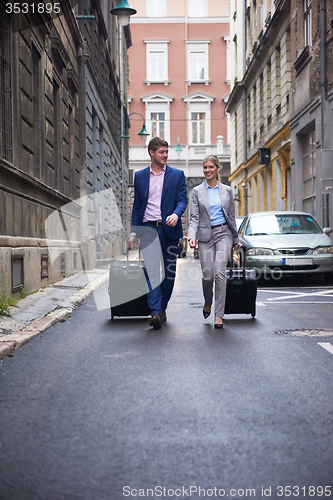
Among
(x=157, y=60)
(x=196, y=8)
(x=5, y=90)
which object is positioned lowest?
(x=5, y=90)

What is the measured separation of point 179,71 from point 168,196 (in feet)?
157

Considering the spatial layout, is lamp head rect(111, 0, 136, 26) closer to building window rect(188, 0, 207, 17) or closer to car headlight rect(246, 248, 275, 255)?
car headlight rect(246, 248, 275, 255)

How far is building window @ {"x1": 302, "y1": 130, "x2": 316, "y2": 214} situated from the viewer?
2169cm

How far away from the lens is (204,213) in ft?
22.0

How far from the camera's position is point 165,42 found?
52500 mm

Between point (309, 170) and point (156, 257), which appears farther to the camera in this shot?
point (309, 170)

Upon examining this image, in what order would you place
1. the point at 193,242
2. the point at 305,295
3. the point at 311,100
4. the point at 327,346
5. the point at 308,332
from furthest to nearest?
the point at 311,100
the point at 305,295
the point at 193,242
the point at 308,332
the point at 327,346

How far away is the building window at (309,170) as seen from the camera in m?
21.7

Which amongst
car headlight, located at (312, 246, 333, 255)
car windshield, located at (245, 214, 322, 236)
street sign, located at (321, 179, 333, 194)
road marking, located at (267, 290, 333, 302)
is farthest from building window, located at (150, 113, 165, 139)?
road marking, located at (267, 290, 333, 302)

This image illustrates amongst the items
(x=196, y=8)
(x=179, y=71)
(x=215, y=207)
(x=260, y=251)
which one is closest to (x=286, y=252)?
(x=260, y=251)

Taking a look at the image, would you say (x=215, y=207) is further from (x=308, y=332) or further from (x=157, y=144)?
(x=308, y=332)

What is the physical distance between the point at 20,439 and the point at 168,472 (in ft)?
2.72

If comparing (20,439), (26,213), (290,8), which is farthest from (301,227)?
(290,8)

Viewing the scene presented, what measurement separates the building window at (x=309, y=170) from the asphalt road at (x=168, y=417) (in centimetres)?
1621
